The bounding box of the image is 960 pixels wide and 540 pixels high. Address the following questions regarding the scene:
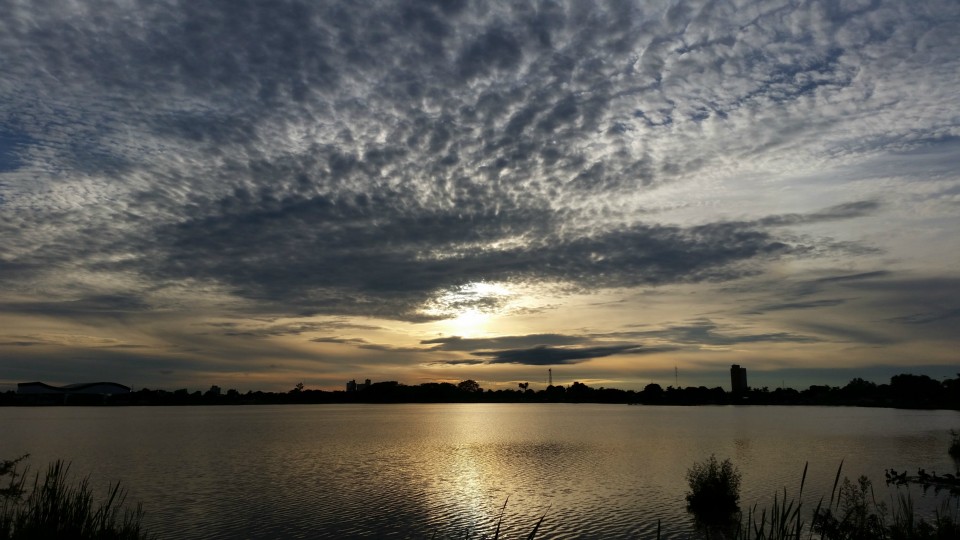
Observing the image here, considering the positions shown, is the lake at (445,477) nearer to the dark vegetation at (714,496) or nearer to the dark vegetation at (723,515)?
the dark vegetation at (714,496)

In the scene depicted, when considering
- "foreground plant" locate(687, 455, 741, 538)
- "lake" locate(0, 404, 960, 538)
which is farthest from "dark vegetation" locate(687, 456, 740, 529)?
"lake" locate(0, 404, 960, 538)

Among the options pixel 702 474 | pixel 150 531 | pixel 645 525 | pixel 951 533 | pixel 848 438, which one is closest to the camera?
pixel 951 533

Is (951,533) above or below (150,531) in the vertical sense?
above

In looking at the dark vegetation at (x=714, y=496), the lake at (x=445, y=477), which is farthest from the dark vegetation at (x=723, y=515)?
the lake at (x=445, y=477)

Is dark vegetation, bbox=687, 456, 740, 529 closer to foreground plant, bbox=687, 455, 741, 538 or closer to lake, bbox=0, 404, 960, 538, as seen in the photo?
foreground plant, bbox=687, 455, 741, 538

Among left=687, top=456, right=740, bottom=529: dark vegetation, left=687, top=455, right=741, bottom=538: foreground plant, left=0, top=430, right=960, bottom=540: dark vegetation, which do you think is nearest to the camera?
left=0, top=430, right=960, bottom=540: dark vegetation

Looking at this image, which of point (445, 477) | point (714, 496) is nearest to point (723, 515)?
point (714, 496)

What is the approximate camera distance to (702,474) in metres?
49.8

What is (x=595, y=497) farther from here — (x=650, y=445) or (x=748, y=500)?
(x=650, y=445)

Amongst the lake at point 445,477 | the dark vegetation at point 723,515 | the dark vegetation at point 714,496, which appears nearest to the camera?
the dark vegetation at point 723,515

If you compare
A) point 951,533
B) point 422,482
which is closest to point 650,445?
point 422,482

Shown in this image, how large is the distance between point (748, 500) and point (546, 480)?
851 inches

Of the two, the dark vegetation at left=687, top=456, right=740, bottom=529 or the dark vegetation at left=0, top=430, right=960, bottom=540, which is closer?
the dark vegetation at left=0, top=430, right=960, bottom=540

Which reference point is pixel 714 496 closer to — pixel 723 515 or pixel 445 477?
pixel 723 515
